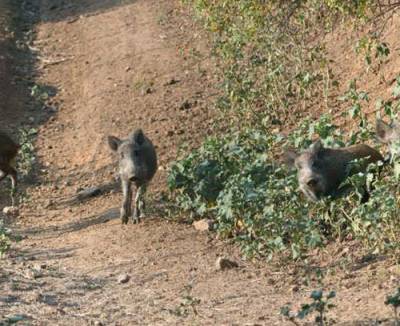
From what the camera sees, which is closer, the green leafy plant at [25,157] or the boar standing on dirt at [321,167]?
the boar standing on dirt at [321,167]

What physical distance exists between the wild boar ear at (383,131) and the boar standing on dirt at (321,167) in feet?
0.74

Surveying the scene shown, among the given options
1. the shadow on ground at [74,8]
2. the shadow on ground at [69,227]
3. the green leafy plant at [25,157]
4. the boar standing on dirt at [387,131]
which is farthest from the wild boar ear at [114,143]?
the shadow on ground at [74,8]

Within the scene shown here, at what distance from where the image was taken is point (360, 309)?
305 inches

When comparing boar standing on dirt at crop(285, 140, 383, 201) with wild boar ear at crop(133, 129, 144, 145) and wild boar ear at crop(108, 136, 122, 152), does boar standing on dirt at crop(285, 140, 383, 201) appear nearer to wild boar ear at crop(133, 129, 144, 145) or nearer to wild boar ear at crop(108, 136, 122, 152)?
wild boar ear at crop(133, 129, 144, 145)

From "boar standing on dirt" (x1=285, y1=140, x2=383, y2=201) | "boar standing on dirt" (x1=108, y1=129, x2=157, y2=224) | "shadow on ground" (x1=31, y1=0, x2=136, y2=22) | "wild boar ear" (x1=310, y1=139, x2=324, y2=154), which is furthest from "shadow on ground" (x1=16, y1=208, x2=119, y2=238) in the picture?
"shadow on ground" (x1=31, y1=0, x2=136, y2=22)

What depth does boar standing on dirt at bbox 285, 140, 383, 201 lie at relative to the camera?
10.4 m

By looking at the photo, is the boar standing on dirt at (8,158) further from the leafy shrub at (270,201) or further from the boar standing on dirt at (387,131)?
the boar standing on dirt at (387,131)

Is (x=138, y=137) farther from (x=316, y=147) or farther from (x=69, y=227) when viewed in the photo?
(x=316, y=147)

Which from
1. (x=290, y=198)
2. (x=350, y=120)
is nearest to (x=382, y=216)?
(x=290, y=198)

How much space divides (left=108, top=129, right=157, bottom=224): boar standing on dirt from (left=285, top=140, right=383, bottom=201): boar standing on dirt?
206 cm

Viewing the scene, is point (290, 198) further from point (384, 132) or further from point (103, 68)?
point (103, 68)

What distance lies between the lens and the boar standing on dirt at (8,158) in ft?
45.0

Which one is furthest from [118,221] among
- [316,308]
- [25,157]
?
[316,308]

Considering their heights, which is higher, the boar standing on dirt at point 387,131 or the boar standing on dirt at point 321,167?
the boar standing on dirt at point 387,131
